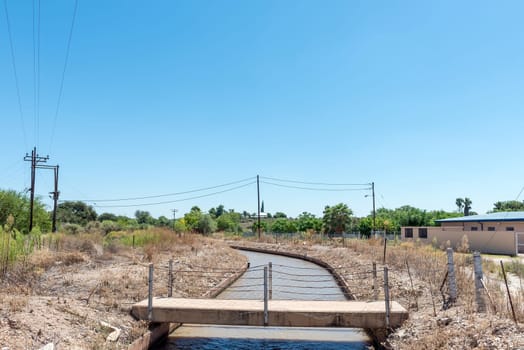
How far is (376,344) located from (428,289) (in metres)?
2.42

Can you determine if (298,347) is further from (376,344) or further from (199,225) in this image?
(199,225)

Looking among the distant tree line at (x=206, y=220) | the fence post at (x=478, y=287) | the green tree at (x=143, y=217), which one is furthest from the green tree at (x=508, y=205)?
the fence post at (x=478, y=287)

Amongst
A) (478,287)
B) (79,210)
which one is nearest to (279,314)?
(478,287)

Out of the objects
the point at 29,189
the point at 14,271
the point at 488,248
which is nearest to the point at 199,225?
the point at 29,189

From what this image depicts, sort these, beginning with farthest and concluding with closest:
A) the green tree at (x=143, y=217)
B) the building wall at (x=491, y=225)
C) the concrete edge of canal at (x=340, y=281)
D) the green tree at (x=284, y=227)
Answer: the green tree at (x=143, y=217), the green tree at (x=284, y=227), the building wall at (x=491, y=225), the concrete edge of canal at (x=340, y=281)

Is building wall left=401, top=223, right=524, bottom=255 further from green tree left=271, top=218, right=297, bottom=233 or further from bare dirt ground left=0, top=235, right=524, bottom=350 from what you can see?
green tree left=271, top=218, right=297, bottom=233

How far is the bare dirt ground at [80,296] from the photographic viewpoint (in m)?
6.89

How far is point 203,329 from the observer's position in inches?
410

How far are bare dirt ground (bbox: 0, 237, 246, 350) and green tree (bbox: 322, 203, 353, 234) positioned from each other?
30.3 metres

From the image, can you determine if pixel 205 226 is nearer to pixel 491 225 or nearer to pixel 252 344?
pixel 491 225

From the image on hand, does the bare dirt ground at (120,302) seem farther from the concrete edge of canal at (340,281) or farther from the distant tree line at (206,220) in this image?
the distant tree line at (206,220)

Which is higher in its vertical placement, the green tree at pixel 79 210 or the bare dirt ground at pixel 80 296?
the green tree at pixel 79 210

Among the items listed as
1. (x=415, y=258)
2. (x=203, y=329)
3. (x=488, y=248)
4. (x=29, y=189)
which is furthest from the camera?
(x=29, y=189)

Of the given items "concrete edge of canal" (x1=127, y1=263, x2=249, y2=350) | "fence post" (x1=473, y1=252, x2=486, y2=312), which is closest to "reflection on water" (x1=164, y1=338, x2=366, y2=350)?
"concrete edge of canal" (x1=127, y1=263, x2=249, y2=350)
